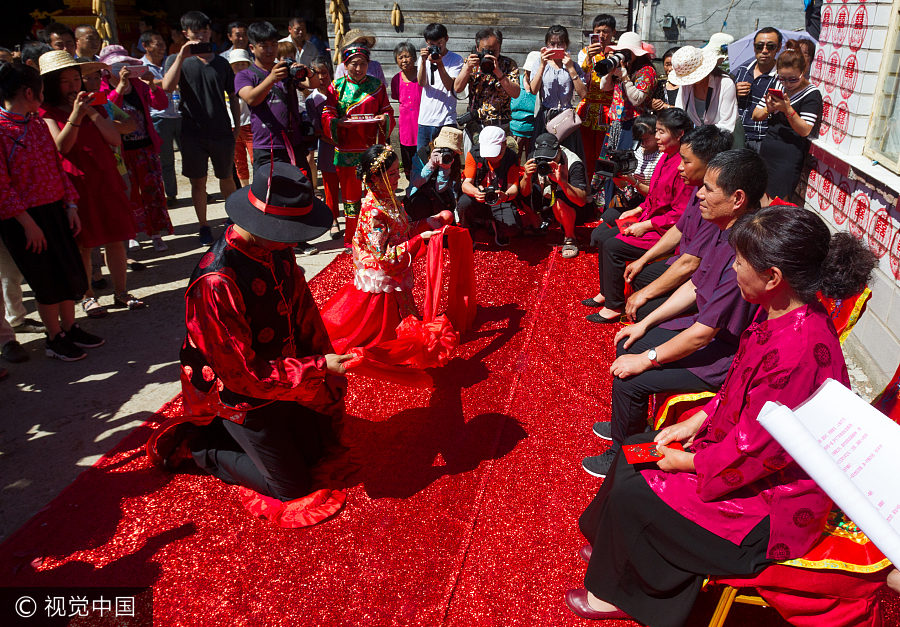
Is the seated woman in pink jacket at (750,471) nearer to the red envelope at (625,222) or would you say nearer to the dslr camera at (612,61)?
the red envelope at (625,222)

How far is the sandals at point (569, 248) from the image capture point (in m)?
5.65

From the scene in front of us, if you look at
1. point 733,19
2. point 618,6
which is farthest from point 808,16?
point 618,6

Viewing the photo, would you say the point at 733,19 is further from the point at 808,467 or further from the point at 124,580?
the point at 124,580

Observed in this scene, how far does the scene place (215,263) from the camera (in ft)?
8.28

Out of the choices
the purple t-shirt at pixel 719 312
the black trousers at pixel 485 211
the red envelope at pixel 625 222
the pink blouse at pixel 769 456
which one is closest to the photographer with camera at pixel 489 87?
the black trousers at pixel 485 211

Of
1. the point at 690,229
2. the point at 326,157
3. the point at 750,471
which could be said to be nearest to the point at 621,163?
the point at 690,229

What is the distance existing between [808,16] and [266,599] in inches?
346

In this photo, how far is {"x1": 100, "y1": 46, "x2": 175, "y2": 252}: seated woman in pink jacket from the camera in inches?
204

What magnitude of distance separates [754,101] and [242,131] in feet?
16.2

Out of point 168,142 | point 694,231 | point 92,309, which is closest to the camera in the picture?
point 694,231

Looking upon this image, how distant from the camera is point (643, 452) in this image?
2316 mm

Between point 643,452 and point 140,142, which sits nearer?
point 643,452

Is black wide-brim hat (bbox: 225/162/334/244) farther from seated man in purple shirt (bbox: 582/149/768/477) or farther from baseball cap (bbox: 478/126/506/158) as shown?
baseball cap (bbox: 478/126/506/158)

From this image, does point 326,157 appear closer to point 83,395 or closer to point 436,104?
point 436,104
